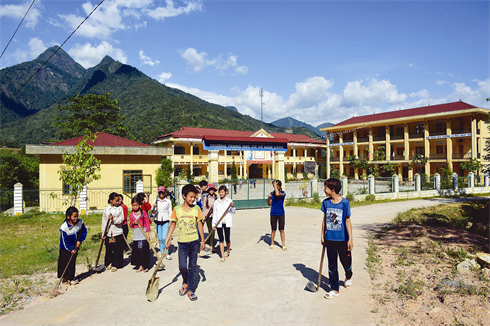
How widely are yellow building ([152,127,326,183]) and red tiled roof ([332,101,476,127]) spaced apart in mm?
7561

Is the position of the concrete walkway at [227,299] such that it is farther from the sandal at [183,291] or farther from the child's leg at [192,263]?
the child's leg at [192,263]

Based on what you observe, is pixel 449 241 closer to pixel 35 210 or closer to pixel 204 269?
pixel 204 269

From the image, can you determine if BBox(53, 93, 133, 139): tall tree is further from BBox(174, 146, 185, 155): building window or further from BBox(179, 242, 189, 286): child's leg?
BBox(179, 242, 189, 286): child's leg

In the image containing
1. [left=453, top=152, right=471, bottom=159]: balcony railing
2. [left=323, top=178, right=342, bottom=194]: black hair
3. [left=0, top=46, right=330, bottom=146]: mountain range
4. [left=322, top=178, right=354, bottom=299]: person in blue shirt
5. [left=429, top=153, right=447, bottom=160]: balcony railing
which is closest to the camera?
[left=322, top=178, right=354, bottom=299]: person in blue shirt

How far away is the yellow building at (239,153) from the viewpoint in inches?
669

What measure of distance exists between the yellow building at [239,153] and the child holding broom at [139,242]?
9.69 meters

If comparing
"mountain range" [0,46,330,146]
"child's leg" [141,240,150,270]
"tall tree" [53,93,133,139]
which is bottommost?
"child's leg" [141,240,150,270]

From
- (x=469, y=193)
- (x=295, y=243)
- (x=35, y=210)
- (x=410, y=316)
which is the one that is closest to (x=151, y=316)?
(x=410, y=316)

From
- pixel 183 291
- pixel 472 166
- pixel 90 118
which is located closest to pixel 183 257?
pixel 183 291

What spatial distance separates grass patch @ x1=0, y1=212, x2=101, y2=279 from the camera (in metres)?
6.77

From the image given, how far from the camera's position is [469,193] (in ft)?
77.7

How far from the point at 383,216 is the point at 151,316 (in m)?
11.7

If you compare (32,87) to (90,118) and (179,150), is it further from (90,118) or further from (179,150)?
(179,150)

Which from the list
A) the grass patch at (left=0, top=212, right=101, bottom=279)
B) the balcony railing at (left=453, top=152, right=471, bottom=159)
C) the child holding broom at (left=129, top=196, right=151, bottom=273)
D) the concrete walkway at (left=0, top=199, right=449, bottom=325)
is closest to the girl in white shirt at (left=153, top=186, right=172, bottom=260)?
the child holding broom at (left=129, top=196, right=151, bottom=273)
